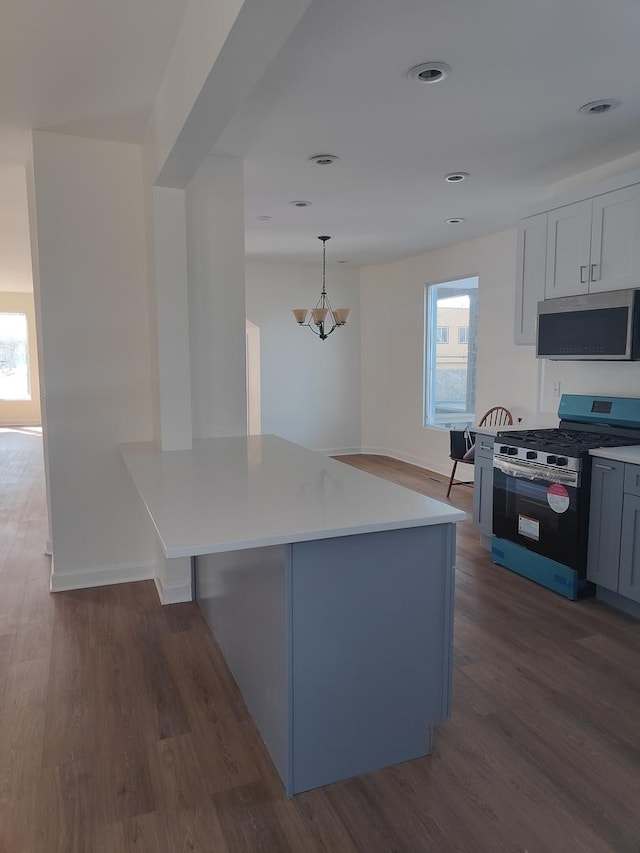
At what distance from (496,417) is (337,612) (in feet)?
13.7

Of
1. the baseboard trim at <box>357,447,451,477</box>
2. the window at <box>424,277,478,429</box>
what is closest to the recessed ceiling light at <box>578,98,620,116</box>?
the window at <box>424,277,478,429</box>

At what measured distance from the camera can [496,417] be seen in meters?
5.62

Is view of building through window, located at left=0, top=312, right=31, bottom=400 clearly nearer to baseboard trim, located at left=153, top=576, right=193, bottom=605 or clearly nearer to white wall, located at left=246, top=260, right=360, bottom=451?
white wall, located at left=246, top=260, right=360, bottom=451

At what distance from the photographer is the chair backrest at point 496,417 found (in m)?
5.50

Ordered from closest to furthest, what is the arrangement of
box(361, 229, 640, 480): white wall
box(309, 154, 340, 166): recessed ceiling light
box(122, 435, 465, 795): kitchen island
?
box(122, 435, 465, 795): kitchen island → box(309, 154, 340, 166): recessed ceiling light → box(361, 229, 640, 480): white wall

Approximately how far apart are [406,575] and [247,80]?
166cm

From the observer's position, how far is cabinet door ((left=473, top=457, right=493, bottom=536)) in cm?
396

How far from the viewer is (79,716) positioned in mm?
2238

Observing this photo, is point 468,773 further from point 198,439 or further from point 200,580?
point 198,439

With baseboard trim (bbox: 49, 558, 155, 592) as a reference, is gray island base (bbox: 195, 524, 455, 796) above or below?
above

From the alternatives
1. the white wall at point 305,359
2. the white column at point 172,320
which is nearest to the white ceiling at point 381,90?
the white column at point 172,320

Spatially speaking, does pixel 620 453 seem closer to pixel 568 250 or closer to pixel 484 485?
pixel 484 485

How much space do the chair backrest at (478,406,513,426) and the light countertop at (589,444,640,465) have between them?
2.24 metres

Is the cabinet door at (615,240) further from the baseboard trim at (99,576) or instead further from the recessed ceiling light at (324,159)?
the baseboard trim at (99,576)
